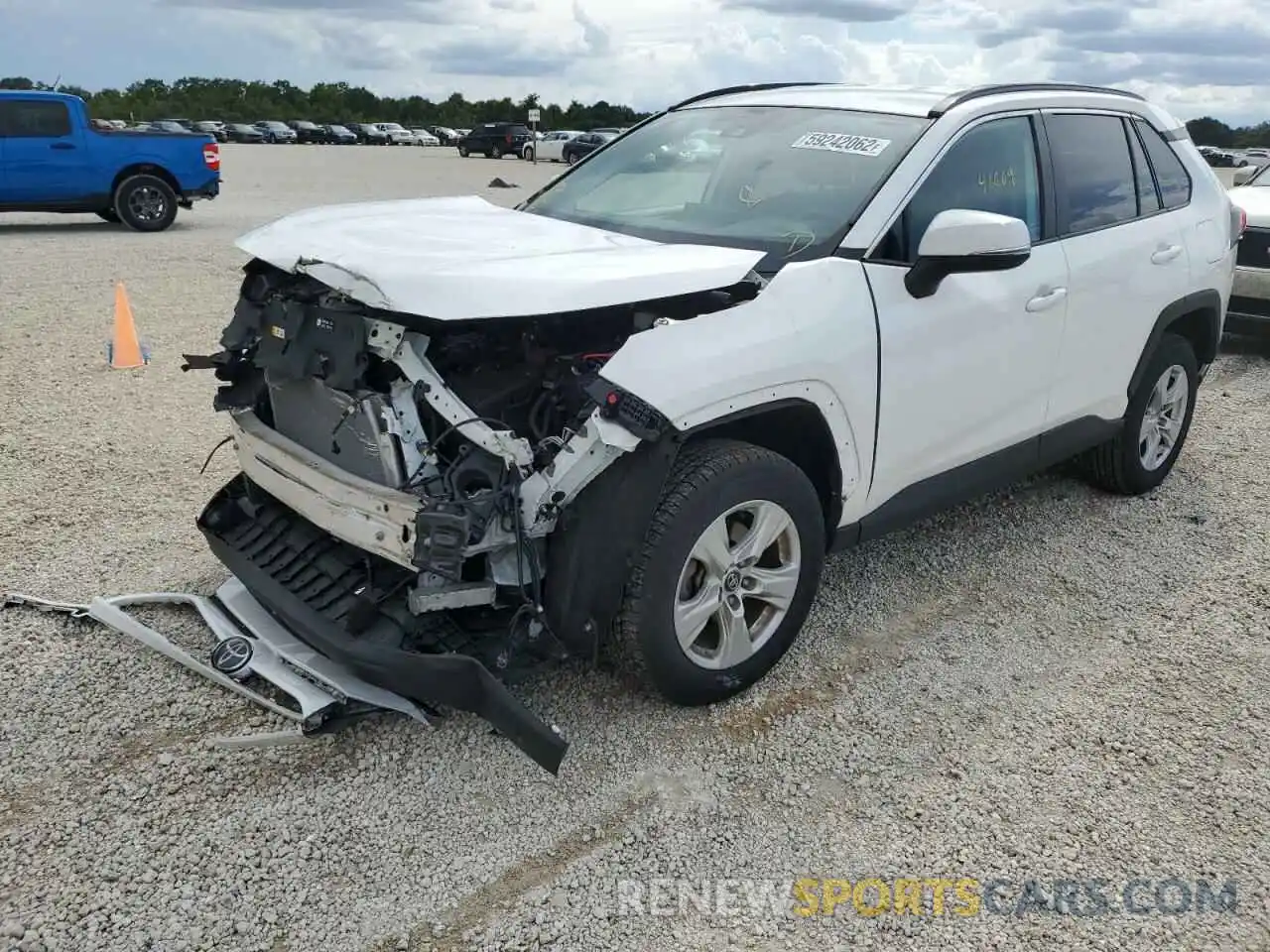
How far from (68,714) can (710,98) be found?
355cm

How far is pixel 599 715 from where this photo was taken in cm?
339

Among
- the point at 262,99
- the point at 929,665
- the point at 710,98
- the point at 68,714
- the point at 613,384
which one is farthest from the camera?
the point at 262,99

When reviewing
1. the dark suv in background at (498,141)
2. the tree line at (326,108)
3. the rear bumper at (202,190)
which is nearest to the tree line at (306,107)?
the tree line at (326,108)

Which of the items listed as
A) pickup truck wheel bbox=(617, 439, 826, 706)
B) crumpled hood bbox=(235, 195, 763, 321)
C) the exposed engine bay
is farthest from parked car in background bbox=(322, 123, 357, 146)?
pickup truck wheel bbox=(617, 439, 826, 706)

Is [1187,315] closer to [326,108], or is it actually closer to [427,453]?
[427,453]

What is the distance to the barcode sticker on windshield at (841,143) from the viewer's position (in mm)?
3803

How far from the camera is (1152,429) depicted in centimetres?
525

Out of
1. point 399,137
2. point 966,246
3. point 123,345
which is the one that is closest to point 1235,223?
point 966,246

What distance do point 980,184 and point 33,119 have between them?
44.9 feet

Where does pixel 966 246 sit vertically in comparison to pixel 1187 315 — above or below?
above

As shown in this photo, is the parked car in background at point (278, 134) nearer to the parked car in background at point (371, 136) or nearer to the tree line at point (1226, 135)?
the parked car in background at point (371, 136)

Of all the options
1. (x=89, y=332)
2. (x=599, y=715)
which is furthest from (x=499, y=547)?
(x=89, y=332)

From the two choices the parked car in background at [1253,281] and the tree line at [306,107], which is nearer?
the parked car in background at [1253,281]

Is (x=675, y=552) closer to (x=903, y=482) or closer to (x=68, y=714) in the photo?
(x=903, y=482)
